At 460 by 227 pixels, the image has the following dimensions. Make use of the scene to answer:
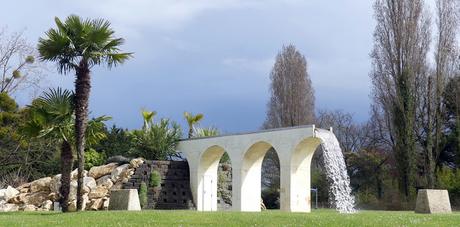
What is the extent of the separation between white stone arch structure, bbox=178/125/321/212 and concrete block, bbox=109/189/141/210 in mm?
7677

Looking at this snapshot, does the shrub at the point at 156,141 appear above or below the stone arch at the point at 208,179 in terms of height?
above

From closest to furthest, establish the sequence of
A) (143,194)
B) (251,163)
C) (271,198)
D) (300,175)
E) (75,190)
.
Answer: (300,175) → (75,190) → (251,163) → (143,194) → (271,198)

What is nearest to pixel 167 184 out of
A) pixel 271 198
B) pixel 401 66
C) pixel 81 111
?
pixel 271 198

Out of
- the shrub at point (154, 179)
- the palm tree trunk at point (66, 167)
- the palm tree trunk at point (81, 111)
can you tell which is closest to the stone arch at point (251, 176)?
the shrub at point (154, 179)

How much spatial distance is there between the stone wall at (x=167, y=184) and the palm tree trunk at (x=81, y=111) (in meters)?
9.10

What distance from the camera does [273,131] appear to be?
23.3 m

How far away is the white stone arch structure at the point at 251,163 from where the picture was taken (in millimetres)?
22141

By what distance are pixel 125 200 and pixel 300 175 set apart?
8431 mm

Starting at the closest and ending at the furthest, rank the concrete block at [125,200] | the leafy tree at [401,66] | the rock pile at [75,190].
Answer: the concrete block at [125,200] < the rock pile at [75,190] < the leafy tree at [401,66]

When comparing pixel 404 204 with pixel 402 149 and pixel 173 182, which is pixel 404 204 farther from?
pixel 173 182

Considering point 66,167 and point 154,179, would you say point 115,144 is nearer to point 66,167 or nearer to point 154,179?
point 154,179

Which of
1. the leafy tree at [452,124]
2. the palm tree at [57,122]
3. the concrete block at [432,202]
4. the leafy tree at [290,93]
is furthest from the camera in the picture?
the leafy tree at [290,93]

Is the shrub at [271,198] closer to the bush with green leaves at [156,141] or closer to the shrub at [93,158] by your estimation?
the bush with green leaves at [156,141]

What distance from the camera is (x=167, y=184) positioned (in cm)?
2695
